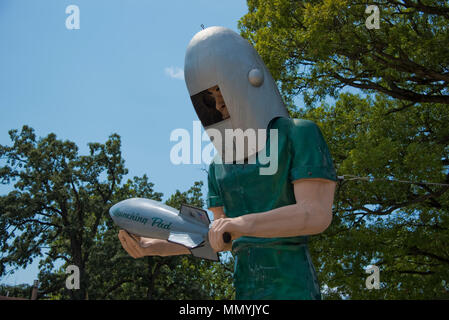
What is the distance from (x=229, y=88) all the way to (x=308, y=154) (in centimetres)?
70

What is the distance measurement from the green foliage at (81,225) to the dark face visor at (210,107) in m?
18.0

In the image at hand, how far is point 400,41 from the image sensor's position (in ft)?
31.1

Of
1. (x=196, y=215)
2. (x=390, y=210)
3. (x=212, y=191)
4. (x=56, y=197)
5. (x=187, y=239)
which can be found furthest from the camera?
(x=56, y=197)

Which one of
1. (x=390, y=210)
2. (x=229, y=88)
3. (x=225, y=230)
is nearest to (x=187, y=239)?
(x=225, y=230)

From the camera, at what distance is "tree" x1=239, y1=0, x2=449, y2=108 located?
8.98m

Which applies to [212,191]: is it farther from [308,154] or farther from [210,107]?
[308,154]

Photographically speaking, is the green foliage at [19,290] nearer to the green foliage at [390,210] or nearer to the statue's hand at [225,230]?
the green foliage at [390,210]

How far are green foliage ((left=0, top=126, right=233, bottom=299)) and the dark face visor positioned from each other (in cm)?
1798

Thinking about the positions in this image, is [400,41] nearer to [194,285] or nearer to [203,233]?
[203,233]

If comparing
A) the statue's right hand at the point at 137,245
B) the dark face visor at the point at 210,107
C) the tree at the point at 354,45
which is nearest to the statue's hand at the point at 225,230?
the dark face visor at the point at 210,107

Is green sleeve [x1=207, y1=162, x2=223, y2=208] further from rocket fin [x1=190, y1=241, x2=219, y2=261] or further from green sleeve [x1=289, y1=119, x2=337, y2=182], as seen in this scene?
green sleeve [x1=289, y1=119, x2=337, y2=182]

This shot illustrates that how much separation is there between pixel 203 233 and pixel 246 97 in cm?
96

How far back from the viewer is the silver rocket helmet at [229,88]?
3447 mm

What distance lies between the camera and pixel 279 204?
3275mm
